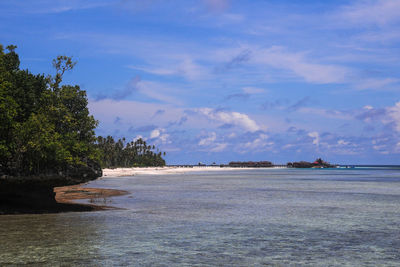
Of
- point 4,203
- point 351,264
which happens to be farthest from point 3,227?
point 351,264

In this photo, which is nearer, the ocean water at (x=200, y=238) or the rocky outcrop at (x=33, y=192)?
the ocean water at (x=200, y=238)

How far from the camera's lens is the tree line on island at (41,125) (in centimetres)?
3003

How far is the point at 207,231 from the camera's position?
2472cm

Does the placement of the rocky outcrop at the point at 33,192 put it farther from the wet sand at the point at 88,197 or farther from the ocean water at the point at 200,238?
the ocean water at the point at 200,238

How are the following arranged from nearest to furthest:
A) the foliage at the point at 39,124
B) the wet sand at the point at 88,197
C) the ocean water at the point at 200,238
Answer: the ocean water at the point at 200,238 < the foliage at the point at 39,124 < the wet sand at the point at 88,197

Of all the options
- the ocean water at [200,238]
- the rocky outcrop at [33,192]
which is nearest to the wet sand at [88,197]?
the rocky outcrop at [33,192]

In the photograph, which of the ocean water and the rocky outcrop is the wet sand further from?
the ocean water

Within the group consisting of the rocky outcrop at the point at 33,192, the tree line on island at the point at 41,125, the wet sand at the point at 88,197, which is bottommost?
the wet sand at the point at 88,197

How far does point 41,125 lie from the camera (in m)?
31.3

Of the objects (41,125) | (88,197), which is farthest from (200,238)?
(88,197)

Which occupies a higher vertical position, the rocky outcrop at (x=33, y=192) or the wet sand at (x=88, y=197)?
the rocky outcrop at (x=33, y=192)

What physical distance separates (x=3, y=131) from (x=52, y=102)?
675 centimetres

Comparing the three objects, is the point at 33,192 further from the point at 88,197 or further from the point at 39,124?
the point at 88,197

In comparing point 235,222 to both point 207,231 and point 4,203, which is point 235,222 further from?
point 4,203
